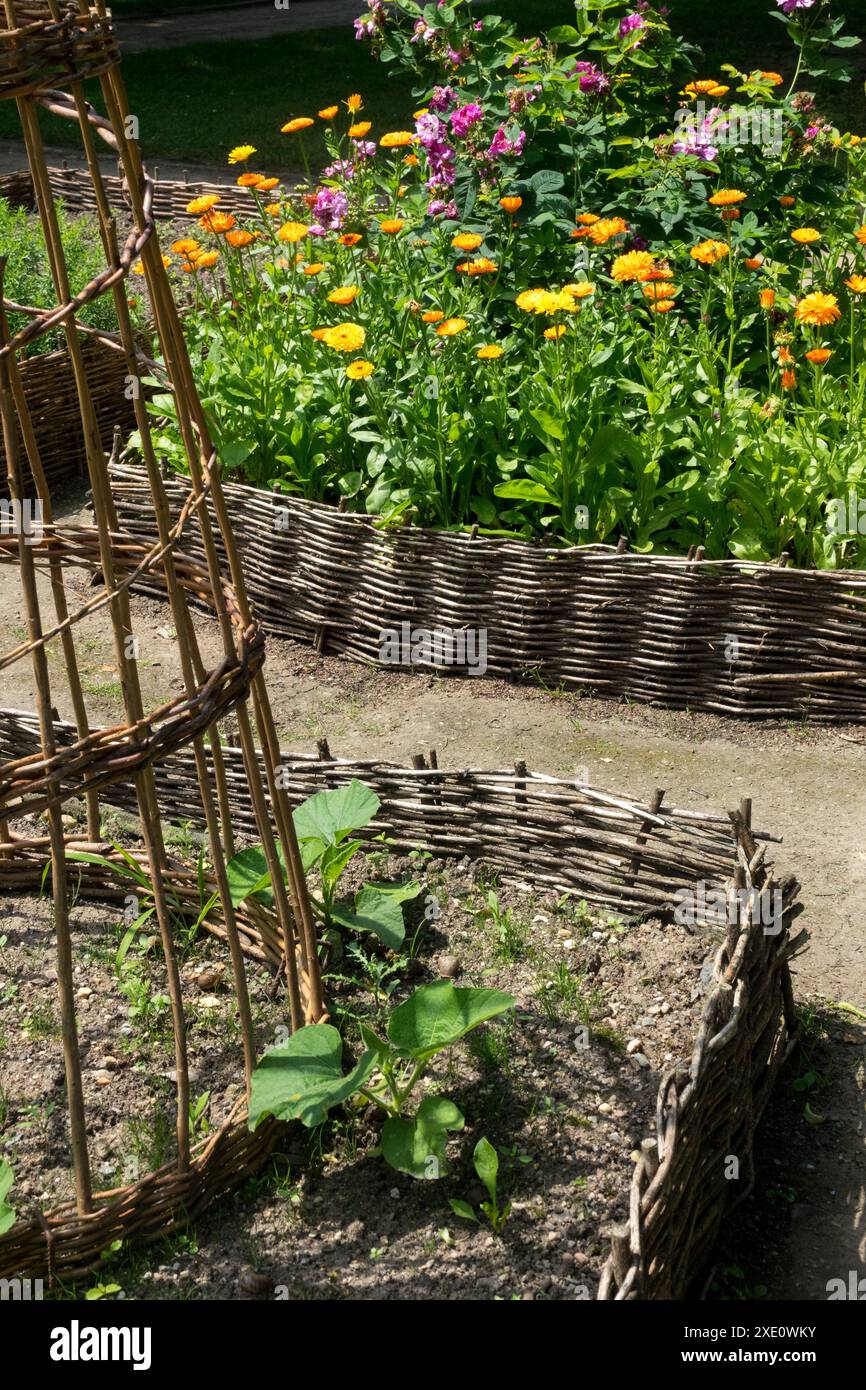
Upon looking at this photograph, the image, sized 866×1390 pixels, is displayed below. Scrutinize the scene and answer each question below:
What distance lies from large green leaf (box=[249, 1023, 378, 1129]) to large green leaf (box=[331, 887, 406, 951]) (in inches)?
18.4

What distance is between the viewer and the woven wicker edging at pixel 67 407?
21.2 ft

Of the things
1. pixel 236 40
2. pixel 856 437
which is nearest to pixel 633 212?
pixel 856 437

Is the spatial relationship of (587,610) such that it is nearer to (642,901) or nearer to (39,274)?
(642,901)

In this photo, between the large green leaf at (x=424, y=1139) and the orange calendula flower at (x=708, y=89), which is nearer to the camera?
the large green leaf at (x=424, y=1139)

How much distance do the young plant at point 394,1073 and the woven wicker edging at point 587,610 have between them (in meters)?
2.08

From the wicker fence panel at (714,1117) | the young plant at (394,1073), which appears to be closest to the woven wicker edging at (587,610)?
the wicker fence panel at (714,1117)

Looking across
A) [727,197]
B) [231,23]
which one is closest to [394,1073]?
[727,197]

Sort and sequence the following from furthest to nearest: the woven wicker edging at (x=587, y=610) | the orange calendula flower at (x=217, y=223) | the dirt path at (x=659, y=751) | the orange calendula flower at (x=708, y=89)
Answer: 1. the orange calendula flower at (x=217, y=223)
2. the orange calendula flower at (x=708, y=89)
3. the woven wicker edging at (x=587, y=610)
4. the dirt path at (x=659, y=751)

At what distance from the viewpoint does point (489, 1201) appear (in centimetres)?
263

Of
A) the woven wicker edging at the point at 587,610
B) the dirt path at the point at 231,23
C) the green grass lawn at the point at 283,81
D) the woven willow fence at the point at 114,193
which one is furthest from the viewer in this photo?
the dirt path at the point at 231,23

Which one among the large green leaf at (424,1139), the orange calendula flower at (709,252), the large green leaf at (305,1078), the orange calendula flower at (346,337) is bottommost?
the large green leaf at (424,1139)

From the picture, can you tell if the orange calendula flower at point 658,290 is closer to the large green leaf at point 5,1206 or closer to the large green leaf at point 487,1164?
the large green leaf at point 487,1164

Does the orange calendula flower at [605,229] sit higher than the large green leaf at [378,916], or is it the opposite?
the orange calendula flower at [605,229]

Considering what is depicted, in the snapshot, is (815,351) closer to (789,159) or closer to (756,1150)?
(789,159)
